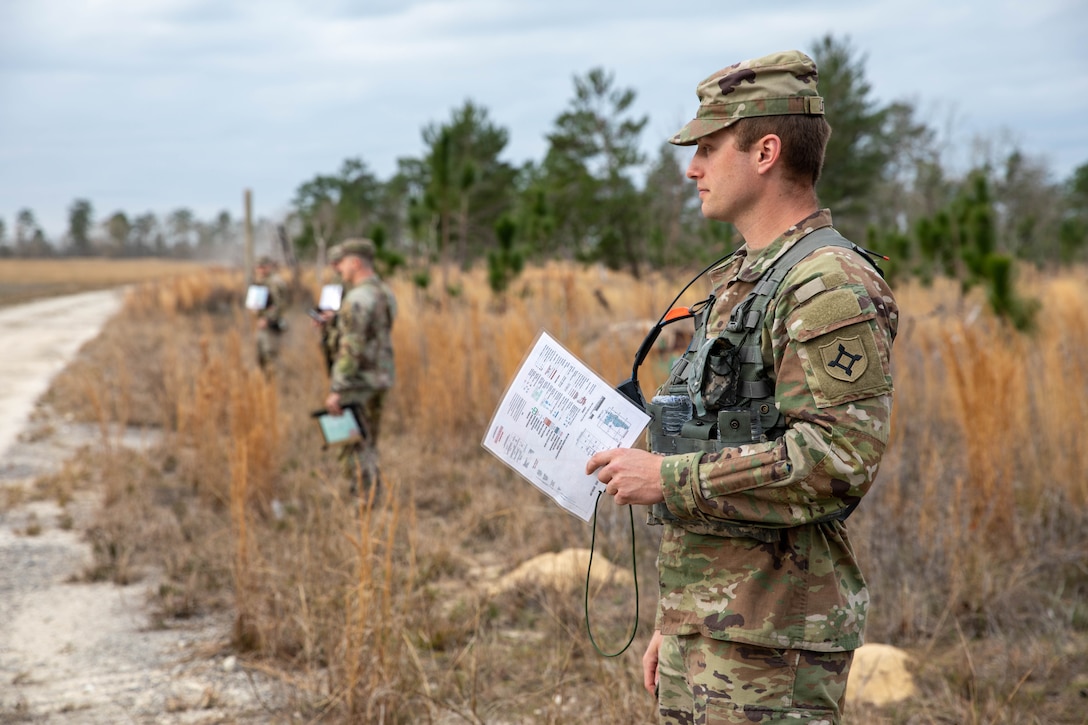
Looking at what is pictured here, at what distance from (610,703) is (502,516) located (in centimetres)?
251

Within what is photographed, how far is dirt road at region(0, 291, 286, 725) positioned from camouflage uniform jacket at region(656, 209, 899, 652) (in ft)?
6.19

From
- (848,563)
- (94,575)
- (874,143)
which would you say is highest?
(874,143)

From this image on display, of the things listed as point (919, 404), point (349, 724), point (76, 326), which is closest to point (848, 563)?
point (349, 724)

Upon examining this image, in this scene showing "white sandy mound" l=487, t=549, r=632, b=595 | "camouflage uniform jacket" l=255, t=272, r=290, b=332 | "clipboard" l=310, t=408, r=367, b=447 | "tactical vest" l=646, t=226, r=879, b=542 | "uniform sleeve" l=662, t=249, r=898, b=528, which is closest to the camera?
"uniform sleeve" l=662, t=249, r=898, b=528

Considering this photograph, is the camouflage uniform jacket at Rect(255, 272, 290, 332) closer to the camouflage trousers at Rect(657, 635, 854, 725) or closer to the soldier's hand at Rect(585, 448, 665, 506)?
the soldier's hand at Rect(585, 448, 665, 506)

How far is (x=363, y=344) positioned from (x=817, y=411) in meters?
4.23

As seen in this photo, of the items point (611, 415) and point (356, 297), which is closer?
point (611, 415)

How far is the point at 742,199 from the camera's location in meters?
1.60

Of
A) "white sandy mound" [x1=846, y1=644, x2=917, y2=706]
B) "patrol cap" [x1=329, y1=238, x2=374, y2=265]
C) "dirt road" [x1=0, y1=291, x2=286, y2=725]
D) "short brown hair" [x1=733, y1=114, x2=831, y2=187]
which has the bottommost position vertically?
"dirt road" [x1=0, y1=291, x2=286, y2=725]

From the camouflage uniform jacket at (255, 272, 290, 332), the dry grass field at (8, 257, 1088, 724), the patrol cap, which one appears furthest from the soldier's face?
the camouflage uniform jacket at (255, 272, 290, 332)

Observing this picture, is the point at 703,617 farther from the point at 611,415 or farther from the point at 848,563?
the point at 611,415

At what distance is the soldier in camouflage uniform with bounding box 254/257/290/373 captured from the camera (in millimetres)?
9102

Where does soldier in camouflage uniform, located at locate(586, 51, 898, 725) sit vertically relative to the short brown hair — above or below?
below

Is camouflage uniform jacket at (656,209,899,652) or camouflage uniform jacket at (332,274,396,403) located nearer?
camouflage uniform jacket at (656,209,899,652)
